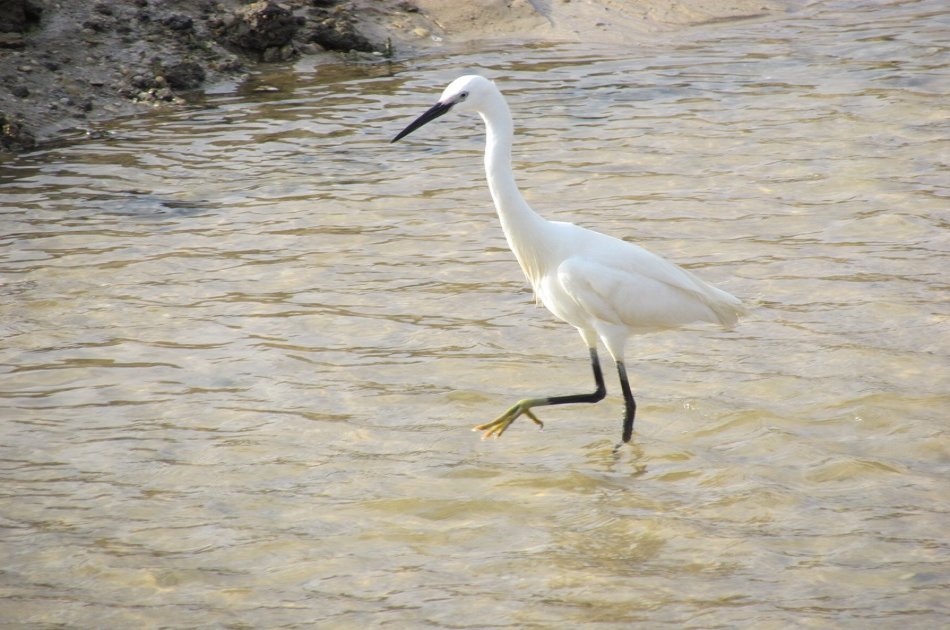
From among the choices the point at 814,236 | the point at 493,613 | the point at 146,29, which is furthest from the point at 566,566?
the point at 146,29

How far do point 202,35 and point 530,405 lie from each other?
782cm

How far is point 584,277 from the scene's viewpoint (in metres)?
4.74

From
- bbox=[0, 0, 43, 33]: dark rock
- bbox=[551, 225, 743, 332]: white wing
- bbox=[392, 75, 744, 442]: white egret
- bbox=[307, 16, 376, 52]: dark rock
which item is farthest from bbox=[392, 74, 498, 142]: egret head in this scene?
bbox=[307, 16, 376, 52]: dark rock

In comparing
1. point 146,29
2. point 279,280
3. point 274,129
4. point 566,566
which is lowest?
point 566,566

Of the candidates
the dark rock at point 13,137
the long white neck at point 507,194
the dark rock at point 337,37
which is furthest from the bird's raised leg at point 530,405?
the dark rock at point 337,37

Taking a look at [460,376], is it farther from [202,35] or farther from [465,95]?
[202,35]

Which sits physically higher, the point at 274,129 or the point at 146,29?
the point at 146,29

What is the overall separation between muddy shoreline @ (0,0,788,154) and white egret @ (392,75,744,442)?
5897 mm

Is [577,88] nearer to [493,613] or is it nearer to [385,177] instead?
[385,177]

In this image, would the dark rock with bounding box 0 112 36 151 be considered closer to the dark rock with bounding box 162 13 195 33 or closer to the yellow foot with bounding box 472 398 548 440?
the dark rock with bounding box 162 13 195 33

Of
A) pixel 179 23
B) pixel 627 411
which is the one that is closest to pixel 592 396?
pixel 627 411

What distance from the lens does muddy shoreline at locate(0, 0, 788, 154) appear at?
9.77 meters

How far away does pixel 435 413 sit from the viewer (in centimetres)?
515

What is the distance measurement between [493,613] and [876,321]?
3136 mm
